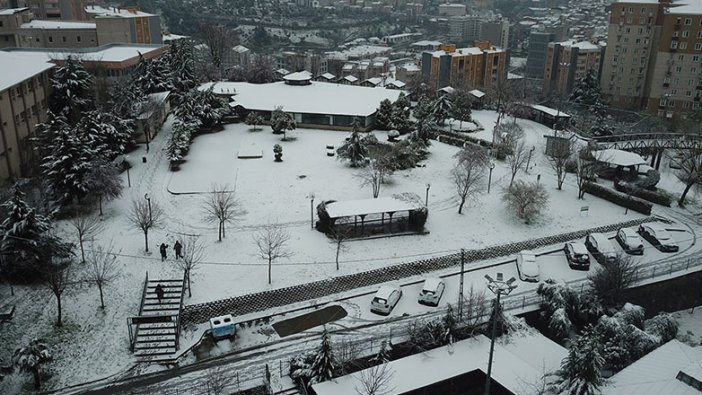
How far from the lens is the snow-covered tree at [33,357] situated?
20.4 meters

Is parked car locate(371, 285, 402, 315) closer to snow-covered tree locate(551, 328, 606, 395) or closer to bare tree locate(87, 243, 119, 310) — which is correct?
snow-covered tree locate(551, 328, 606, 395)

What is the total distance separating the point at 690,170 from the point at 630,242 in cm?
1191

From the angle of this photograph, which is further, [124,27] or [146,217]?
[124,27]

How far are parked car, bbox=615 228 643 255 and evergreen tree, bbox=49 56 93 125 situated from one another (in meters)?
37.9

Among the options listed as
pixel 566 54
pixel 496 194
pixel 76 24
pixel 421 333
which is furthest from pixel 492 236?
pixel 566 54

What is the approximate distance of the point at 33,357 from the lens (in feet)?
67.1

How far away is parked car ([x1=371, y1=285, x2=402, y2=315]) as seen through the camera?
26078mm

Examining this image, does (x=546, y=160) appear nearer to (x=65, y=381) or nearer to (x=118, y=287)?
(x=118, y=287)

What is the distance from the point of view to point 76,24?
226 feet

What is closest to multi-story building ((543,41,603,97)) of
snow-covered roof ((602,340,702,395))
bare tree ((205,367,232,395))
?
snow-covered roof ((602,340,702,395))

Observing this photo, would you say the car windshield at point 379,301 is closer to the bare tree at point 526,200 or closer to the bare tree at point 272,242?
the bare tree at point 272,242

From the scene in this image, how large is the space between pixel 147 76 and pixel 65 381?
34748mm

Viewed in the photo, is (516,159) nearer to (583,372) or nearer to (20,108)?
(583,372)

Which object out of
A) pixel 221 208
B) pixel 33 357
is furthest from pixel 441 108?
pixel 33 357
